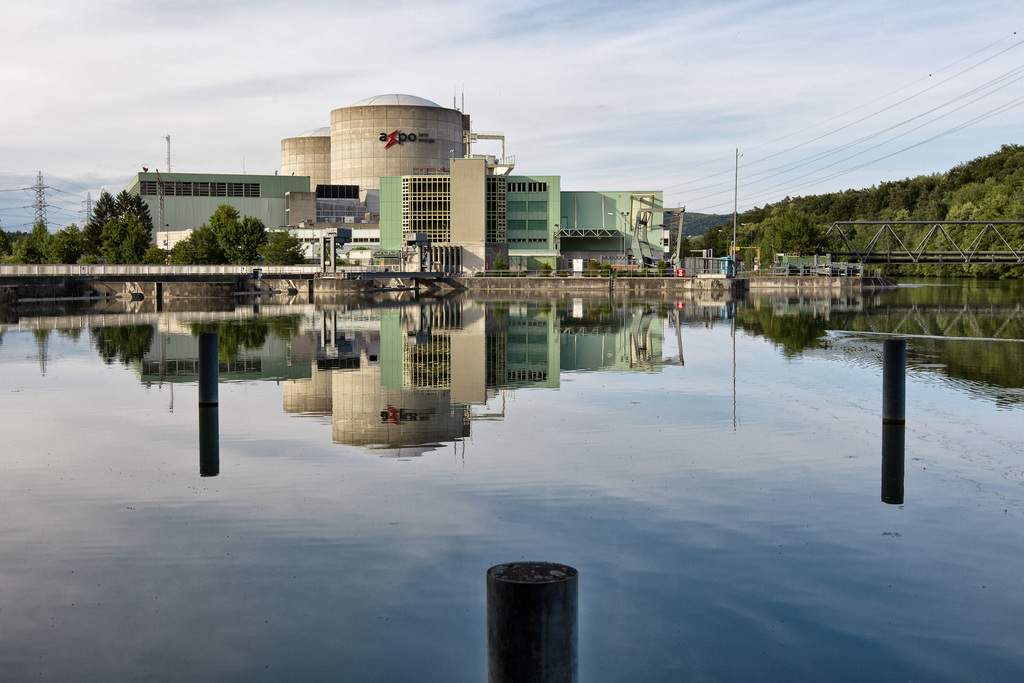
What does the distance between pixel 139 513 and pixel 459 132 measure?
13780 centimetres

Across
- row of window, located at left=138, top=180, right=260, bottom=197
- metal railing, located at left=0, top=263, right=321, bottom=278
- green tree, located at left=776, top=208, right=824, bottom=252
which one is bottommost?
metal railing, located at left=0, top=263, right=321, bottom=278

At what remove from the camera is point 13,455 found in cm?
1317

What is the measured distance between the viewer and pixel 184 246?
10962 centimetres

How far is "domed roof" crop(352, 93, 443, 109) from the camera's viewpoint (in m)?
140

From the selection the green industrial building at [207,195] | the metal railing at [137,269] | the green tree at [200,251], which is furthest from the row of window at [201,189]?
the metal railing at [137,269]

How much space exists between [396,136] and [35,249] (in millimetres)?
51284

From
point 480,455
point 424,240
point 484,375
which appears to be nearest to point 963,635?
point 480,455

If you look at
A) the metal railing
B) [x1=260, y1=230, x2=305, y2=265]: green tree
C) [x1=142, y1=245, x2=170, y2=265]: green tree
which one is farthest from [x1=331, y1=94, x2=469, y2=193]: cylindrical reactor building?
the metal railing

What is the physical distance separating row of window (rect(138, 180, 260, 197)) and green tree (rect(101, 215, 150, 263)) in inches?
1172

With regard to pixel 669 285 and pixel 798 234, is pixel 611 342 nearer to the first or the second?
pixel 669 285

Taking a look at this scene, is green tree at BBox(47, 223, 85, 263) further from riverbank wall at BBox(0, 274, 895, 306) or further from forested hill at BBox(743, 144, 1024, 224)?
forested hill at BBox(743, 144, 1024, 224)

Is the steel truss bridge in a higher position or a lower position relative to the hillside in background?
lower

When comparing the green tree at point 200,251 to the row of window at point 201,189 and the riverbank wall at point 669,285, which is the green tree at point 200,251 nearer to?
the riverbank wall at point 669,285

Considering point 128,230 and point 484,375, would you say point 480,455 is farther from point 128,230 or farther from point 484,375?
point 128,230
